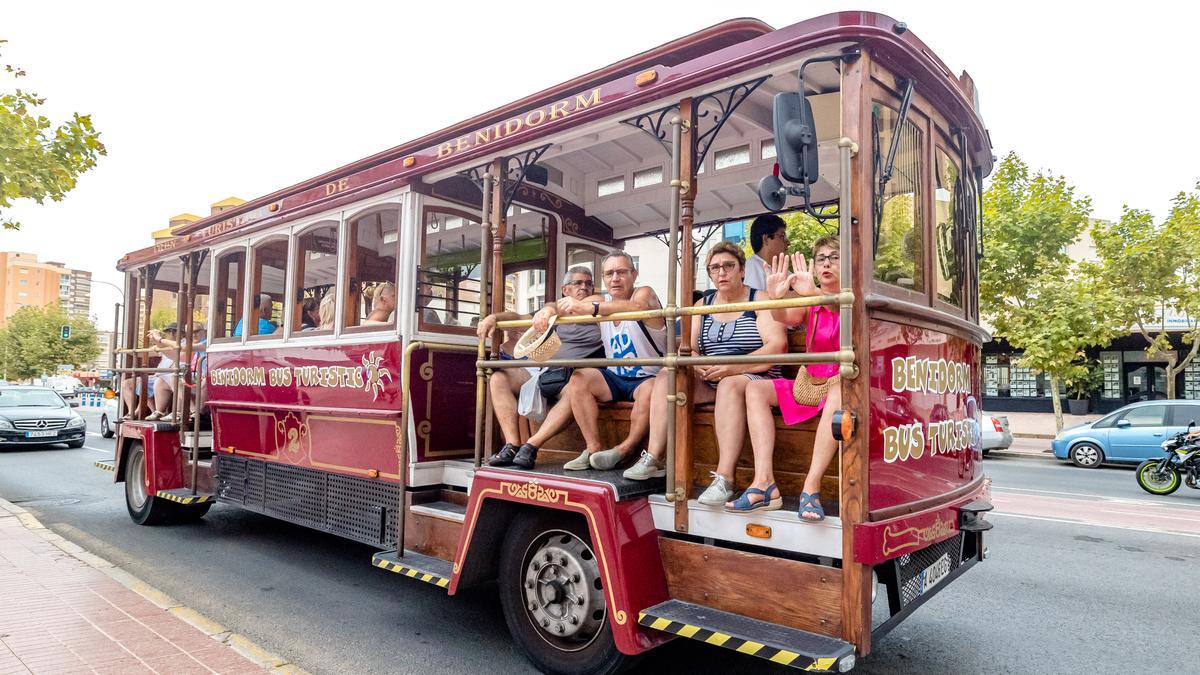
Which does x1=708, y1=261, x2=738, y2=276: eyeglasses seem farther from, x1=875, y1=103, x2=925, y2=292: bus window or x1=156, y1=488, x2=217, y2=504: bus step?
x1=156, y1=488, x2=217, y2=504: bus step

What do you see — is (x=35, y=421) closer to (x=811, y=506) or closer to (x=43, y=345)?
(x=811, y=506)

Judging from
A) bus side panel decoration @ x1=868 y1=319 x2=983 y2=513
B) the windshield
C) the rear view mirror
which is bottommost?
the windshield

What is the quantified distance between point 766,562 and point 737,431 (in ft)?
1.97

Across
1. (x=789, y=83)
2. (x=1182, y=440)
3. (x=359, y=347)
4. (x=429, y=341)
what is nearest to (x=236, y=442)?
(x=359, y=347)

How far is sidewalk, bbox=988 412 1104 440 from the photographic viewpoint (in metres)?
22.2

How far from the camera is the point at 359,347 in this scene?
5309 mm

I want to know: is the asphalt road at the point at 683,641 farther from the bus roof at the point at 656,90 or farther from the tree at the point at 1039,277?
the tree at the point at 1039,277

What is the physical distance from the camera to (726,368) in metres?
3.66

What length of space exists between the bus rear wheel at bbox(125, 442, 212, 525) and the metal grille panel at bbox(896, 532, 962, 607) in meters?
6.68

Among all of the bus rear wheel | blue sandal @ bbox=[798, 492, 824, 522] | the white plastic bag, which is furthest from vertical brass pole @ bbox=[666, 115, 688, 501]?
the bus rear wheel

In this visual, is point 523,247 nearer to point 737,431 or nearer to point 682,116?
point 682,116

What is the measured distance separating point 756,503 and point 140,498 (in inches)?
280

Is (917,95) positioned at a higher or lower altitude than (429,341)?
higher

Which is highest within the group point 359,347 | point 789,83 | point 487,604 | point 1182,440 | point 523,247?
point 789,83
